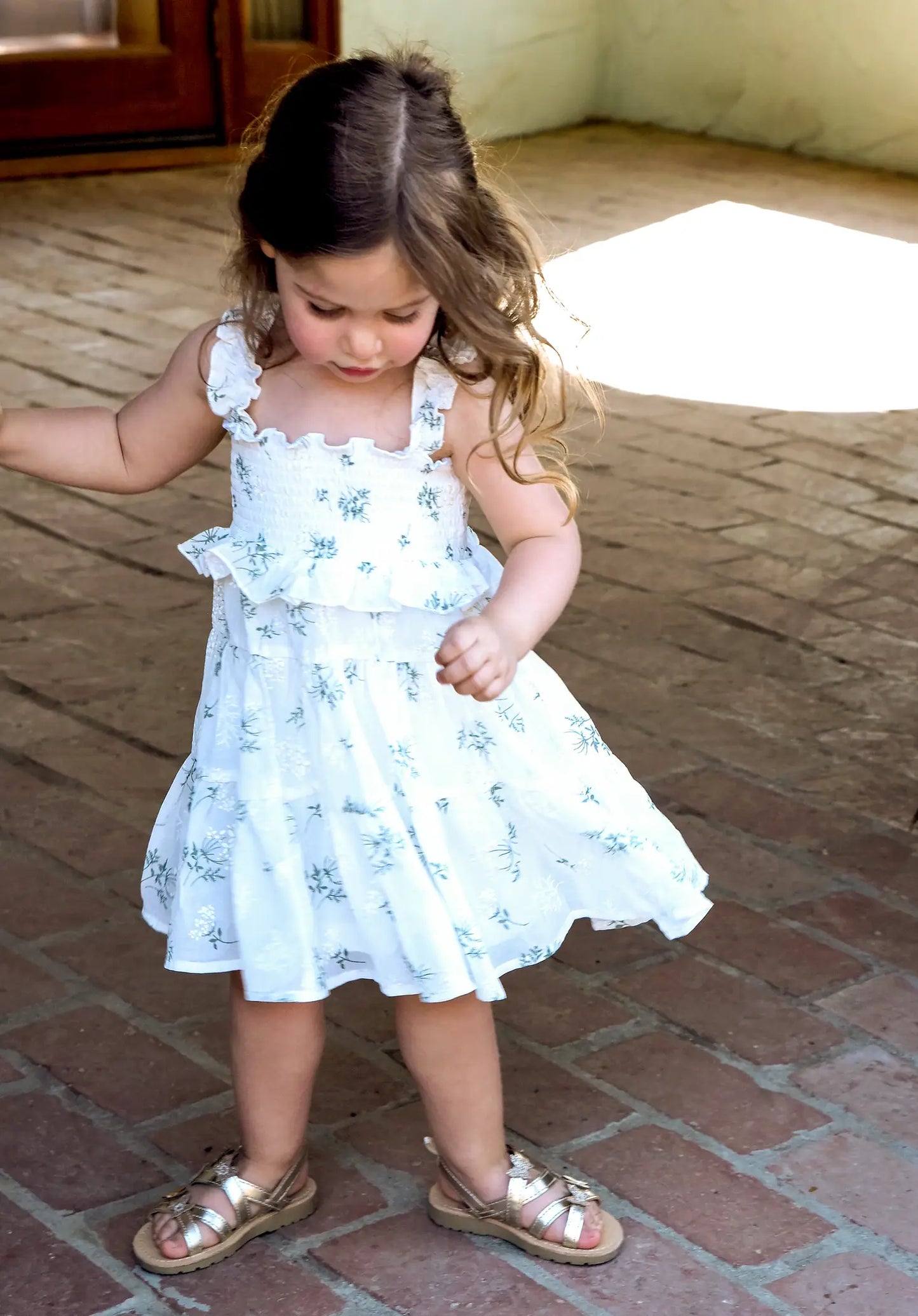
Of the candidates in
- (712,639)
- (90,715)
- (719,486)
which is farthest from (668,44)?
(90,715)

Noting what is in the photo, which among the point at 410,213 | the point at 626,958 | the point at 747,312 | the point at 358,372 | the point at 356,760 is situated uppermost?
the point at 410,213

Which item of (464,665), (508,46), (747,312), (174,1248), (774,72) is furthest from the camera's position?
(774,72)

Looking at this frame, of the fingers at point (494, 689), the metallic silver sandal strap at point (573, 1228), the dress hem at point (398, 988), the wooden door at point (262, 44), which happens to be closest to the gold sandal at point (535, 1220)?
the metallic silver sandal strap at point (573, 1228)

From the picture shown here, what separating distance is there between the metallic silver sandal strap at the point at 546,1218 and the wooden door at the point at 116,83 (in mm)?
6003

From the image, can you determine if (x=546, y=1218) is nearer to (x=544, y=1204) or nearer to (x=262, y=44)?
(x=544, y=1204)

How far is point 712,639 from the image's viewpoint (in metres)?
3.57

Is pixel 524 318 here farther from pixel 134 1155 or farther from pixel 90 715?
pixel 90 715

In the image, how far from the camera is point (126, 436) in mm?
1922

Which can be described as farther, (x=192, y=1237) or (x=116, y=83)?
(x=116, y=83)

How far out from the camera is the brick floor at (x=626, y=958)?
1.94 meters

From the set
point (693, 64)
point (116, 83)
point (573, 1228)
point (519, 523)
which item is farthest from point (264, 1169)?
point (693, 64)

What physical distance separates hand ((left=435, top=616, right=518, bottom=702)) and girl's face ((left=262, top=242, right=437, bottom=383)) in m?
0.27

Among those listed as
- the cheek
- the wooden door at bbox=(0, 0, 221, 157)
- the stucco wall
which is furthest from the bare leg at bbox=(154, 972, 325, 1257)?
the stucco wall

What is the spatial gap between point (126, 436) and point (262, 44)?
6.03 meters
